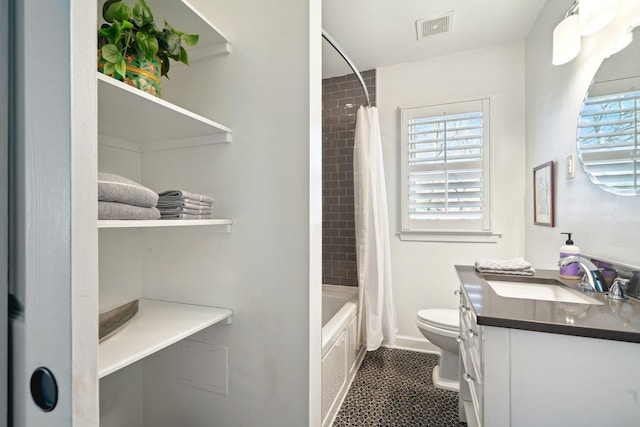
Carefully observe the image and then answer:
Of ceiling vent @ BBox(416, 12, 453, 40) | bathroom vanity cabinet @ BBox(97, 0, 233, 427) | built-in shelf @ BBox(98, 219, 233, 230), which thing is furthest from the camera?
ceiling vent @ BBox(416, 12, 453, 40)

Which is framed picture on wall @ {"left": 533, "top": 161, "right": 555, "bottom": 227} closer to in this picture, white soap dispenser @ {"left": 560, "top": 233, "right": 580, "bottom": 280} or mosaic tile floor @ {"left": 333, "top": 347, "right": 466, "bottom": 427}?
white soap dispenser @ {"left": 560, "top": 233, "right": 580, "bottom": 280}

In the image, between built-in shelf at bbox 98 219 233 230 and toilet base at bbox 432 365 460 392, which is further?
toilet base at bbox 432 365 460 392

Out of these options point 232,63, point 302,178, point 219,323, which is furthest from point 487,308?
point 232,63

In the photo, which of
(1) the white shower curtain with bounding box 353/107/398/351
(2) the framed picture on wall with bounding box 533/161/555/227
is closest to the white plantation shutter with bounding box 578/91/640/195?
(2) the framed picture on wall with bounding box 533/161/555/227

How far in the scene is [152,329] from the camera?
1050 millimetres

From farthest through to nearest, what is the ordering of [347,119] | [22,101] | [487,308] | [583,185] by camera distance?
[347,119] → [583,185] → [487,308] → [22,101]

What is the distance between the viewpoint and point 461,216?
8.53ft

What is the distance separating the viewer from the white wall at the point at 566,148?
1319 millimetres

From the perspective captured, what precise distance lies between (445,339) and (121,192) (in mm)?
2006

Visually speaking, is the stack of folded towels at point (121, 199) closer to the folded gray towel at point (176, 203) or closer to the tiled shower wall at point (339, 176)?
the folded gray towel at point (176, 203)

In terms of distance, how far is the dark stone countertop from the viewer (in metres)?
0.87

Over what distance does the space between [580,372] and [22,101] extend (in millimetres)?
1408

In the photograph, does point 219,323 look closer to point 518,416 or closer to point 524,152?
point 518,416

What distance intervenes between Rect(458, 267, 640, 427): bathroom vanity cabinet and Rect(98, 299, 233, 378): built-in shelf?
3.18 ft
